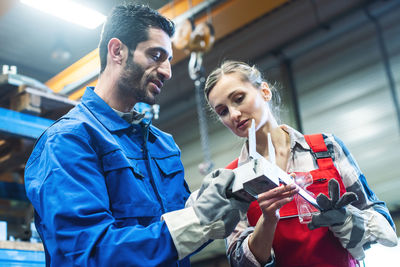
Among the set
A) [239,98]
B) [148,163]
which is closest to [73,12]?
A: [239,98]

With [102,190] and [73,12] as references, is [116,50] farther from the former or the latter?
[73,12]

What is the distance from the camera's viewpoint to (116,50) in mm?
1853

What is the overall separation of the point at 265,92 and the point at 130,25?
2.25 ft

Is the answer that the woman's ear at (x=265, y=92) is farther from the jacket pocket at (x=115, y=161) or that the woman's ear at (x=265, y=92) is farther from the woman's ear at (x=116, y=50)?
the jacket pocket at (x=115, y=161)

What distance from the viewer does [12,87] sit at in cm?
311

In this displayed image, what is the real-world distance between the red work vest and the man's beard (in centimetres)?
65

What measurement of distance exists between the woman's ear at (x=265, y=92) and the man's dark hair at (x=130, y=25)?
49 cm

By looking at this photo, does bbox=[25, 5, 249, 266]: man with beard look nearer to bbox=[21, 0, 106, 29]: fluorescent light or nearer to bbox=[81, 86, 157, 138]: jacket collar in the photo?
bbox=[81, 86, 157, 138]: jacket collar

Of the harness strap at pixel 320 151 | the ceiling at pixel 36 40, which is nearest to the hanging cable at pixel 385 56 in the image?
the ceiling at pixel 36 40

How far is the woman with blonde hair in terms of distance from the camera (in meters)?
1.52

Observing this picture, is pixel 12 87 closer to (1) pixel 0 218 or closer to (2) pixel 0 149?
(2) pixel 0 149

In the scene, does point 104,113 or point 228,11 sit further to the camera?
point 228,11

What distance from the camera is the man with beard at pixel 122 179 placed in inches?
50.4

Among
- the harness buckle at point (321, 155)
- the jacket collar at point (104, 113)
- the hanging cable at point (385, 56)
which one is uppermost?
the hanging cable at point (385, 56)
